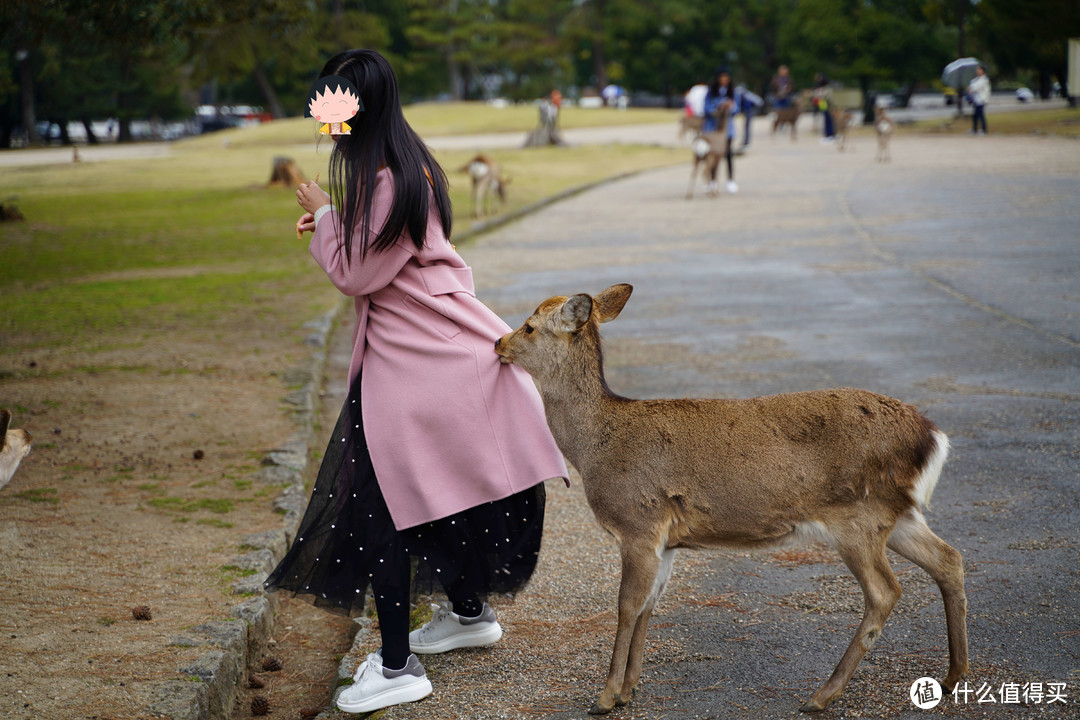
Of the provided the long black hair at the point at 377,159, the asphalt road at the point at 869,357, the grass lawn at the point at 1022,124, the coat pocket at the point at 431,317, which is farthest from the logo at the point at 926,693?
the grass lawn at the point at 1022,124

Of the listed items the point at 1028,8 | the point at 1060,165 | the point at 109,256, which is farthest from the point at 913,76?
the point at 109,256

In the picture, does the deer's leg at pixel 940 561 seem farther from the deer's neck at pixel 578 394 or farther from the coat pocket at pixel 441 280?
the coat pocket at pixel 441 280

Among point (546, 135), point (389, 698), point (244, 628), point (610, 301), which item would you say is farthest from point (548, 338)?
point (546, 135)

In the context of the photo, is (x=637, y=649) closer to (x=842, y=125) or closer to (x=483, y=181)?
(x=483, y=181)

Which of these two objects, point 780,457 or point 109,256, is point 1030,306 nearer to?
point 780,457

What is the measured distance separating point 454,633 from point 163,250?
1279cm

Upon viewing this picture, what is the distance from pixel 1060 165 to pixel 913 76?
25.8m

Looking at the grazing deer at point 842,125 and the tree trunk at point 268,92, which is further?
the tree trunk at point 268,92

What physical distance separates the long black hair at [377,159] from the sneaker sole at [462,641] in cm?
148

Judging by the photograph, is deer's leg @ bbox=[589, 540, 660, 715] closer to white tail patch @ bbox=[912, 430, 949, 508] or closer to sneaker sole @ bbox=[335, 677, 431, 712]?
sneaker sole @ bbox=[335, 677, 431, 712]

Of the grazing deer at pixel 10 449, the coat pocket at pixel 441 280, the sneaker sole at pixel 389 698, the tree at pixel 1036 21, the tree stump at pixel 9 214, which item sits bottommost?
the sneaker sole at pixel 389 698

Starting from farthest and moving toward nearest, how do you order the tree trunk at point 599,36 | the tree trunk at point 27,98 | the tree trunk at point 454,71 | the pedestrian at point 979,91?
the tree trunk at point 599,36
the tree trunk at point 454,71
the tree trunk at point 27,98
the pedestrian at point 979,91

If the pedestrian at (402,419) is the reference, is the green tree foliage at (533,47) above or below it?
above

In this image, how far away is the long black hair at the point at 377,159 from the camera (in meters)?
3.38
